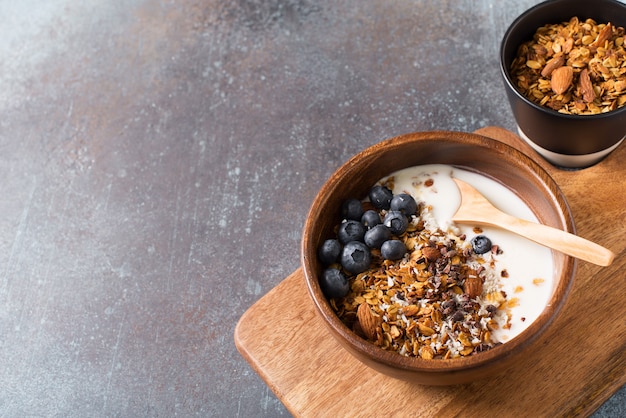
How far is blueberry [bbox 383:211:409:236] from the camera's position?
1158 mm

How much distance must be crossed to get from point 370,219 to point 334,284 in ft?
0.44

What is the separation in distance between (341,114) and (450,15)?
1.19 feet

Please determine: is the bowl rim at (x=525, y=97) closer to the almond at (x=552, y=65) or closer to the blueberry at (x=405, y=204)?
the almond at (x=552, y=65)

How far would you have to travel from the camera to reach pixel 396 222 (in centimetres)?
116

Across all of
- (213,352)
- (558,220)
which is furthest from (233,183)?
(558,220)

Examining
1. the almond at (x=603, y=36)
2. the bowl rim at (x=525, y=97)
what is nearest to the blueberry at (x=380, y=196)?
the bowl rim at (x=525, y=97)

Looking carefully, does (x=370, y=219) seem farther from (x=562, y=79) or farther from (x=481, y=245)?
(x=562, y=79)

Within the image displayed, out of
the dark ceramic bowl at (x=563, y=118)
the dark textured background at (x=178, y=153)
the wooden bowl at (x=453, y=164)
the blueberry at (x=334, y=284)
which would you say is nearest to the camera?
the wooden bowl at (x=453, y=164)

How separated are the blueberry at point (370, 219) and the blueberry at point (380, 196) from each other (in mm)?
17

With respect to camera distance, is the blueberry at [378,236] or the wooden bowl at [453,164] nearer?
the wooden bowl at [453,164]

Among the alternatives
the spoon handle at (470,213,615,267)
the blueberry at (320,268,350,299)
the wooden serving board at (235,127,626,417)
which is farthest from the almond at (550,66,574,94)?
the blueberry at (320,268,350,299)

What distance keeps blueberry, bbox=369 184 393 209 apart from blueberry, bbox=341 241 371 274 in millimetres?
85

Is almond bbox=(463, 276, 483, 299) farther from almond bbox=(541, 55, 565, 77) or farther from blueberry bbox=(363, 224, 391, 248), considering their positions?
almond bbox=(541, 55, 565, 77)

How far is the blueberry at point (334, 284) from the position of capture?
3.68 feet
